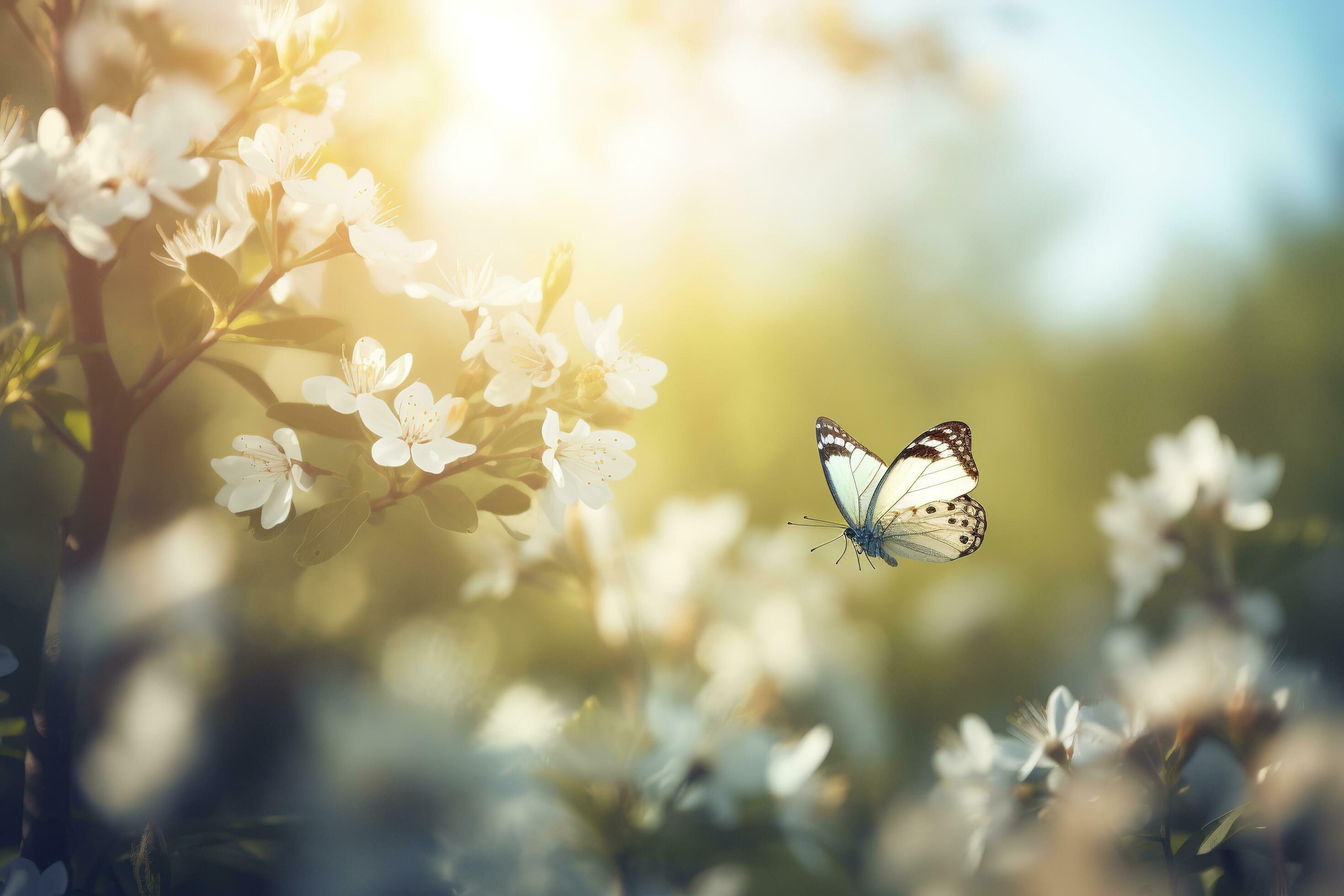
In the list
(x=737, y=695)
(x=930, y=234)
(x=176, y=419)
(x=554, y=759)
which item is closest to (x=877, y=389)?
(x=930, y=234)

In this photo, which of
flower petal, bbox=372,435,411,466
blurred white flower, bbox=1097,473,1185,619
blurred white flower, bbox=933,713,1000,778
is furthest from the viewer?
blurred white flower, bbox=1097,473,1185,619

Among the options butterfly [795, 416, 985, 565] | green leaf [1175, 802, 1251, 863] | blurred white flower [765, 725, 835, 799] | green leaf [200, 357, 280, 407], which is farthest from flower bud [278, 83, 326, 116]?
green leaf [1175, 802, 1251, 863]

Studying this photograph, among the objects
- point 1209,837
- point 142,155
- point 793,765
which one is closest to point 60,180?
point 142,155

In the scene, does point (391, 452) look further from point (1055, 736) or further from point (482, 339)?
point (1055, 736)

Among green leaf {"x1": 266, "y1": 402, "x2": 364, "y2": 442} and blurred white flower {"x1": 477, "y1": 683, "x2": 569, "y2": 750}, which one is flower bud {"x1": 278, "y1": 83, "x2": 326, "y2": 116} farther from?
blurred white flower {"x1": 477, "y1": 683, "x2": 569, "y2": 750}

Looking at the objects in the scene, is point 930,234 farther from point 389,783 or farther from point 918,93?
point 389,783

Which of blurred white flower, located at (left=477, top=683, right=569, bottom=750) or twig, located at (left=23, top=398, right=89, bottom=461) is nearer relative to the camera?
twig, located at (left=23, top=398, right=89, bottom=461)

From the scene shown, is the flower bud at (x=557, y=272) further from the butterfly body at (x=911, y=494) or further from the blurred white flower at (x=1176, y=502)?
Result: the blurred white flower at (x=1176, y=502)
